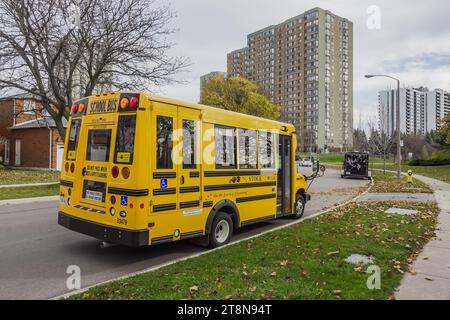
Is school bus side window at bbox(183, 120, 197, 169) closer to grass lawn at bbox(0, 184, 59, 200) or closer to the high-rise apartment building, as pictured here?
grass lawn at bbox(0, 184, 59, 200)

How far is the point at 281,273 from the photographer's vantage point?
Result: 521 centimetres

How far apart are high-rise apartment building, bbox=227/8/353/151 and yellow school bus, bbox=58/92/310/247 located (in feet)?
343

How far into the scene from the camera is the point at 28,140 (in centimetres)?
3250

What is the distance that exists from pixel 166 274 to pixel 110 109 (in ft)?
9.36

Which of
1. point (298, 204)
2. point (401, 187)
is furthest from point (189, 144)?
point (401, 187)

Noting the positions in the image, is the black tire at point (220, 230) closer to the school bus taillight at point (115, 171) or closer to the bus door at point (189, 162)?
the bus door at point (189, 162)

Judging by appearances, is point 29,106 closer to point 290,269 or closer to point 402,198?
point 402,198

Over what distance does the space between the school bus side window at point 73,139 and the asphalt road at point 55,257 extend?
180 cm

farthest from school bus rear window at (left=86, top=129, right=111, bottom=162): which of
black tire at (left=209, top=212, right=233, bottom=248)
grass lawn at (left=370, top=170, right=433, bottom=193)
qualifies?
grass lawn at (left=370, top=170, right=433, bottom=193)

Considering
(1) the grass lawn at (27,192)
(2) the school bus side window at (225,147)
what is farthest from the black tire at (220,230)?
(1) the grass lawn at (27,192)

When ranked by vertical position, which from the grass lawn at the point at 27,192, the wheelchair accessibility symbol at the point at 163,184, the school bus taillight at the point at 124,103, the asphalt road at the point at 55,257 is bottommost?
the asphalt road at the point at 55,257

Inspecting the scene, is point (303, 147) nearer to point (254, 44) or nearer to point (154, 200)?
point (254, 44)

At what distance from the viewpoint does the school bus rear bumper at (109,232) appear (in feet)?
18.1

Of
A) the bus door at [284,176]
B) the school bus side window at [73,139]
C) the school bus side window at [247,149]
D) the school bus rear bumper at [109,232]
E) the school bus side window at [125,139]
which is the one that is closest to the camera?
the school bus rear bumper at [109,232]
